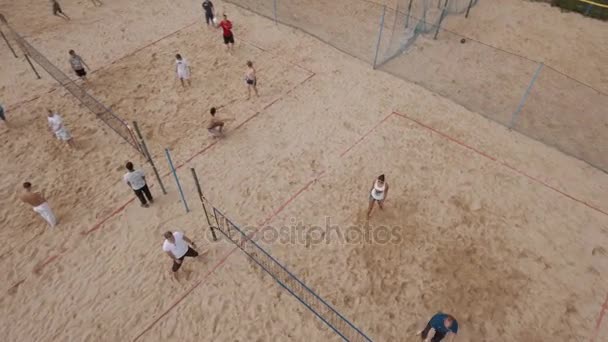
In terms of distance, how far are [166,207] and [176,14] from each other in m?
10.7

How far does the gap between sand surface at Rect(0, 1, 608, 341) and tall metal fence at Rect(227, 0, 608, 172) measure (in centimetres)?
63

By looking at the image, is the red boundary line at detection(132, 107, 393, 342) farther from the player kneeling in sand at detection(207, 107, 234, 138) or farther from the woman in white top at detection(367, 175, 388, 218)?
the player kneeling in sand at detection(207, 107, 234, 138)

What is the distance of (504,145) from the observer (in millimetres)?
9953

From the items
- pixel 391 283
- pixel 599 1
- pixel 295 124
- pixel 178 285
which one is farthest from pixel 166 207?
pixel 599 1

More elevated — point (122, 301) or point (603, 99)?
point (603, 99)

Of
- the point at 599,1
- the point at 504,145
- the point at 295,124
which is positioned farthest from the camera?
the point at 599,1

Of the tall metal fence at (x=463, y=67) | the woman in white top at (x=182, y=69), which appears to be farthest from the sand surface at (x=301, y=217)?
the tall metal fence at (x=463, y=67)

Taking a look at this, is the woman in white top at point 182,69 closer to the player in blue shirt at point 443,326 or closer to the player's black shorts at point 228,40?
the player's black shorts at point 228,40

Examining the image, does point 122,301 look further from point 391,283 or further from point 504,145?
point 504,145

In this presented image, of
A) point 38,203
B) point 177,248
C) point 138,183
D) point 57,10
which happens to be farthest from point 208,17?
point 177,248

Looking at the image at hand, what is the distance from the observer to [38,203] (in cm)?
770

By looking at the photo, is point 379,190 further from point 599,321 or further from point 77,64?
point 77,64

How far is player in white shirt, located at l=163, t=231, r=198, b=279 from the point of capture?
6.73 meters

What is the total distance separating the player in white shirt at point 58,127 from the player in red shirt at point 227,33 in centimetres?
602
